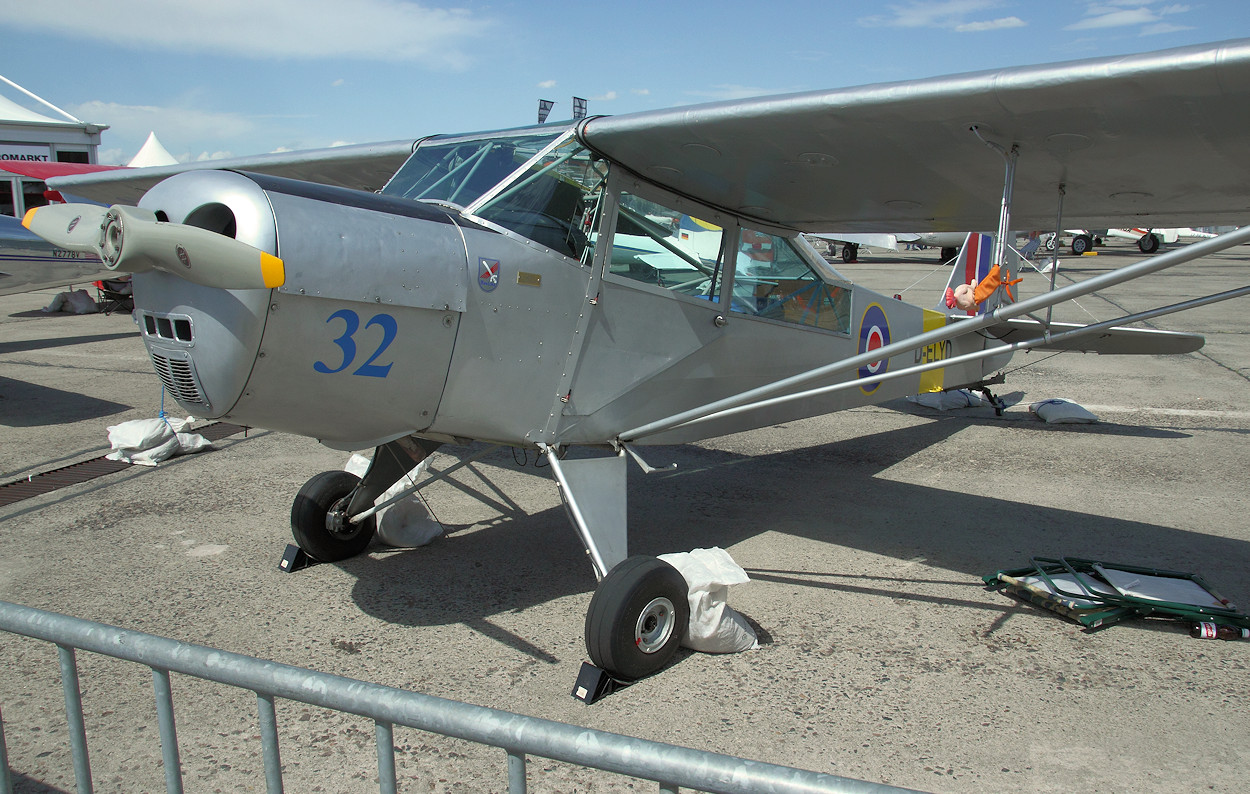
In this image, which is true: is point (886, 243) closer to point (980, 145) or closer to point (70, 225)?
point (980, 145)

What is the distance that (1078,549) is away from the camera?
515 centimetres

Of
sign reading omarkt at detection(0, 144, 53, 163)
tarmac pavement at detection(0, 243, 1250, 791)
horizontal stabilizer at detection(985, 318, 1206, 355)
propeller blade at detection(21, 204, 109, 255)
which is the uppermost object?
sign reading omarkt at detection(0, 144, 53, 163)

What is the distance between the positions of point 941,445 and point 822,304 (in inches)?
114

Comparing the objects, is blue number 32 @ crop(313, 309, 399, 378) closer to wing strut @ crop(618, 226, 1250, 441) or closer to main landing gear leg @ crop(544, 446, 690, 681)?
main landing gear leg @ crop(544, 446, 690, 681)

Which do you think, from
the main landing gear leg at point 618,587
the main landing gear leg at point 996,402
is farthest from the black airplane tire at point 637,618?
the main landing gear leg at point 996,402

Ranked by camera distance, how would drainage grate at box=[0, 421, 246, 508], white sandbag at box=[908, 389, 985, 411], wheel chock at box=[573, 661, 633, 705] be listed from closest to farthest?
wheel chock at box=[573, 661, 633, 705]
drainage grate at box=[0, 421, 246, 508]
white sandbag at box=[908, 389, 985, 411]

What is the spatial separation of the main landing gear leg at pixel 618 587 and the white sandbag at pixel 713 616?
0.21 feet

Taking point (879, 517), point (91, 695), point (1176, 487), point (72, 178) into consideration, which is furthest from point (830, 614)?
point (72, 178)

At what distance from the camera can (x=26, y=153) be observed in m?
25.5

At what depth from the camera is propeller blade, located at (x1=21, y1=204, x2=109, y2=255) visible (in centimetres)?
313

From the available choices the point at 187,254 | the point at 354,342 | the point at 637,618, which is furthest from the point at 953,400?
the point at 187,254

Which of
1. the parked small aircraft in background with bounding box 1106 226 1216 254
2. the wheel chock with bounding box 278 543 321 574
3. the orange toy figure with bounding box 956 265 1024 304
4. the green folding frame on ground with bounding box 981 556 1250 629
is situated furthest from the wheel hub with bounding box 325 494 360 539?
the parked small aircraft in background with bounding box 1106 226 1216 254

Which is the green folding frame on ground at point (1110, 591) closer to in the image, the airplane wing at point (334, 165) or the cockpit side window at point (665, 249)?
the cockpit side window at point (665, 249)

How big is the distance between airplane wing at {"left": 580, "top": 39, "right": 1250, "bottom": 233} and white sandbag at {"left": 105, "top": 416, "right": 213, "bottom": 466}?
5.02 metres
